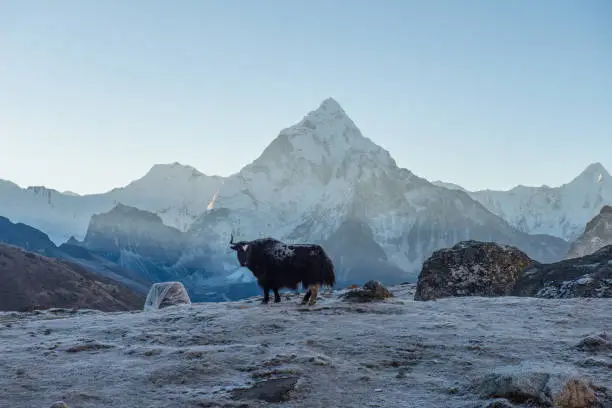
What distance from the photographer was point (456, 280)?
21.4m

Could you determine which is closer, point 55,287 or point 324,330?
point 324,330

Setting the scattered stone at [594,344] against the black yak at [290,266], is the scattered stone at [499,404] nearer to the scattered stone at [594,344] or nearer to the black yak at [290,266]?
the scattered stone at [594,344]

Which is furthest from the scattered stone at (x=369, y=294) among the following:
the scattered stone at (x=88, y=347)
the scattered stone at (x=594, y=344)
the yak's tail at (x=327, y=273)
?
the scattered stone at (x=88, y=347)

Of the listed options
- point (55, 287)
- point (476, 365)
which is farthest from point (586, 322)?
point (55, 287)

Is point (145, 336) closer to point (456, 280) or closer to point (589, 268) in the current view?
point (456, 280)

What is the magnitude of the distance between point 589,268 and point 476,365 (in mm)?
12435

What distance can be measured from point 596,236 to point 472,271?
358ft

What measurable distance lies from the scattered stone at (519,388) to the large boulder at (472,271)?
13543 millimetres

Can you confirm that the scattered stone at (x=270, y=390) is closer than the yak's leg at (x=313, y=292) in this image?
Yes

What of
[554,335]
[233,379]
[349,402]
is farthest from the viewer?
[554,335]

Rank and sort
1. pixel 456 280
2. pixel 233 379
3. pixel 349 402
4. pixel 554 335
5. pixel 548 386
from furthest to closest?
pixel 456 280 → pixel 554 335 → pixel 233 379 → pixel 349 402 → pixel 548 386

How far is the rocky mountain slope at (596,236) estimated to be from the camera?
112775mm

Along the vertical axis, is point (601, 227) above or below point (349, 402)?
above

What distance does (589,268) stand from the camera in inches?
764
